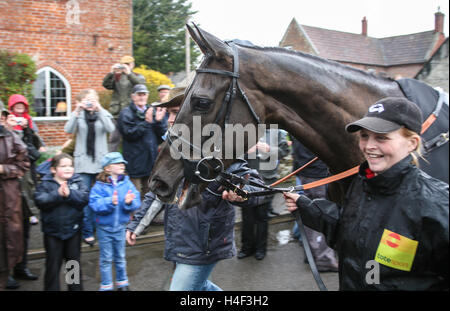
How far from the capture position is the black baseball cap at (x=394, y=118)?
1.82 meters

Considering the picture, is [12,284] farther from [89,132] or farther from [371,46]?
[371,46]

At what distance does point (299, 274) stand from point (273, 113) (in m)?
3.27

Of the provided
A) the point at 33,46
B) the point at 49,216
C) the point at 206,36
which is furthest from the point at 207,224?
the point at 33,46

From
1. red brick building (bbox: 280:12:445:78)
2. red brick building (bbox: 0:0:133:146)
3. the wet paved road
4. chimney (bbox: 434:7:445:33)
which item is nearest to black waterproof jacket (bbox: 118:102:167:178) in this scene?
the wet paved road

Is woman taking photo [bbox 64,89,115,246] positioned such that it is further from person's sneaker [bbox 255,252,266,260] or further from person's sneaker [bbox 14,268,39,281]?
person's sneaker [bbox 255,252,266,260]

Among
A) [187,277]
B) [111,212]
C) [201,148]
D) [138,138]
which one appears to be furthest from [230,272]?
[201,148]

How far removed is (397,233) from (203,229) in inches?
60.0

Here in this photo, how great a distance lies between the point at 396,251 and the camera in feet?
5.61

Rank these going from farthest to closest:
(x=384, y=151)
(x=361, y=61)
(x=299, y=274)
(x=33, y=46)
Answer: (x=361, y=61) < (x=33, y=46) < (x=299, y=274) < (x=384, y=151)

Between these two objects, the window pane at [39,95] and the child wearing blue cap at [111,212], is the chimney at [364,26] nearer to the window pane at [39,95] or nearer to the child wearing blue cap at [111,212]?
the window pane at [39,95]

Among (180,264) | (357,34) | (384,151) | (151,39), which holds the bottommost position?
(180,264)

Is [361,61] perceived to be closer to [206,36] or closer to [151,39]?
[151,39]

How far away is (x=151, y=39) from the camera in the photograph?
72.7ft

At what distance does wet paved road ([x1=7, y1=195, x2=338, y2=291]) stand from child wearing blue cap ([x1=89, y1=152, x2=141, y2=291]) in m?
0.40
